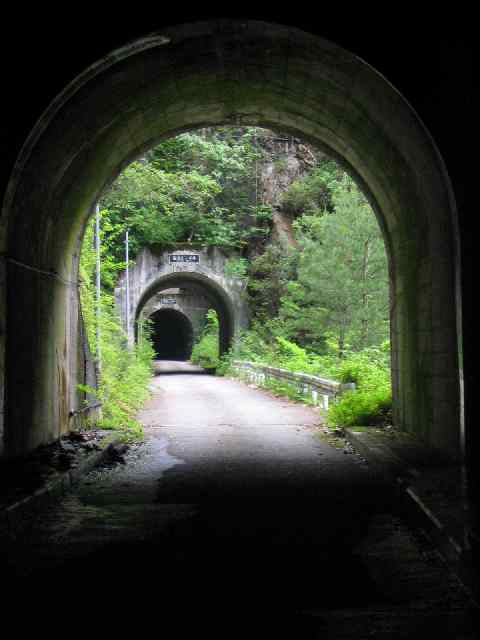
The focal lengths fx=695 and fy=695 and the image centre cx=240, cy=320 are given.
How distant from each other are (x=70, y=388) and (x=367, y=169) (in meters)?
5.79

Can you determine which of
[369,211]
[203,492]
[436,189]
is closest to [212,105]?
[436,189]

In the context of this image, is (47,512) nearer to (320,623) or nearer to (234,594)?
(234,594)

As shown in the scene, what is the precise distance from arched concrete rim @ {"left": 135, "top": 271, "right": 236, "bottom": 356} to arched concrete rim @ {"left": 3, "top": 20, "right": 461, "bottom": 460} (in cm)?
2095

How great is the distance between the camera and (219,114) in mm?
11555

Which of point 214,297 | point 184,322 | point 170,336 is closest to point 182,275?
point 214,297

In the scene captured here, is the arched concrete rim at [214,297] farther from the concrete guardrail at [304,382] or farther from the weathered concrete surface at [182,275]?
the concrete guardrail at [304,382]

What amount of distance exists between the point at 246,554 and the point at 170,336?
206 ft

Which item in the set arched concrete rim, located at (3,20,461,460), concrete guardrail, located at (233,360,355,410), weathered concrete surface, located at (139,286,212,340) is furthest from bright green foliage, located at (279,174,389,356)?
weathered concrete surface, located at (139,286,212,340)

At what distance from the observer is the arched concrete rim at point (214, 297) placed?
106 ft

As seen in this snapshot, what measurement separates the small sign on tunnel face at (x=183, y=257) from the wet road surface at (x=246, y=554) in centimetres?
2284

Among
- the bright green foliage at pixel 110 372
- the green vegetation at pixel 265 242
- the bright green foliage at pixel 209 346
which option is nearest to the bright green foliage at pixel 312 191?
the green vegetation at pixel 265 242

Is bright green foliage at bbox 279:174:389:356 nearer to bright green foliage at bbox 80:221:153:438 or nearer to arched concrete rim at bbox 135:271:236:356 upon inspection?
bright green foliage at bbox 80:221:153:438

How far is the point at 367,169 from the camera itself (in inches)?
425

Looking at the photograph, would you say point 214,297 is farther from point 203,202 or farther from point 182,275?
point 203,202
